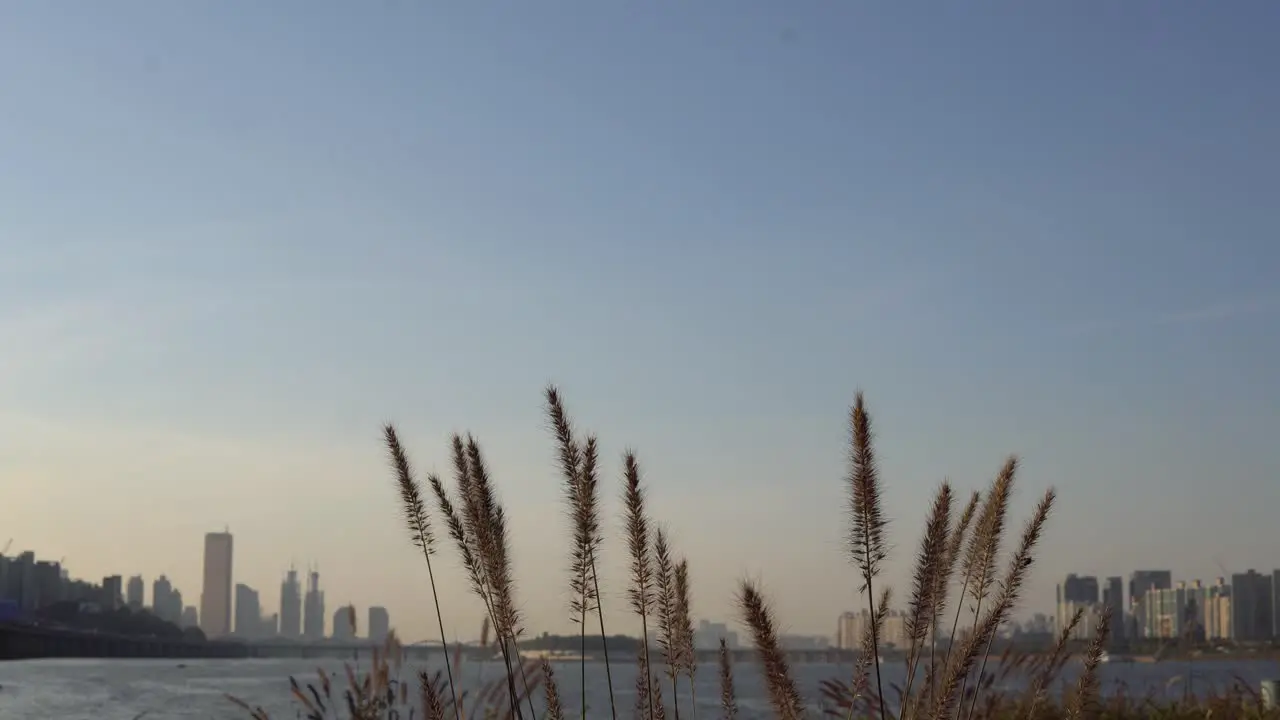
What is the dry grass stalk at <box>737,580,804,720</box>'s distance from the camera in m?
4.11

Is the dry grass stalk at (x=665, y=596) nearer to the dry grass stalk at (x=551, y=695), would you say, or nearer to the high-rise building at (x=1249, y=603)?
the dry grass stalk at (x=551, y=695)

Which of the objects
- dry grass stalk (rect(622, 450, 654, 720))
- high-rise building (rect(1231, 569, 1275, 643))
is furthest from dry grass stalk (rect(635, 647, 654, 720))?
high-rise building (rect(1231, 569, 1275, 643))

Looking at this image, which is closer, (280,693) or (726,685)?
(726,685)

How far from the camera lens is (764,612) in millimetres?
4156

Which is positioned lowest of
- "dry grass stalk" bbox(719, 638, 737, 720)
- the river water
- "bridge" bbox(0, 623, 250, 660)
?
"bridge" bbox(0, 623, 250, 660)

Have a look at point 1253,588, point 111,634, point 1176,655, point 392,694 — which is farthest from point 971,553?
point 111,634

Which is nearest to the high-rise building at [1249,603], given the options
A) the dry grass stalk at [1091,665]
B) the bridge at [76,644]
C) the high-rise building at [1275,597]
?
the high-rise building at [1275,597]

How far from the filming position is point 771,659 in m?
4.24

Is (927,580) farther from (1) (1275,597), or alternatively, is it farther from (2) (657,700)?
(1) (1275,597)

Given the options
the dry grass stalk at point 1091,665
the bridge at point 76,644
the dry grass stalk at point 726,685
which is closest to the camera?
the dry grass stalk at point 1091,665

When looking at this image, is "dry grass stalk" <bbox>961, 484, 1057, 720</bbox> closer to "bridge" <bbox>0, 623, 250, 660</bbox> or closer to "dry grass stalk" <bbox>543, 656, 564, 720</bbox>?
"dry grass stalk" <bbox>543, 656, 564, 720</bbox>

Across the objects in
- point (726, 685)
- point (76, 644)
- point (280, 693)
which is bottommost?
point (76, 644)

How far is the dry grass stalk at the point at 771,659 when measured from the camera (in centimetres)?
411

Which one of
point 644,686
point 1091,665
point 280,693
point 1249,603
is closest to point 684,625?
point 644,686
